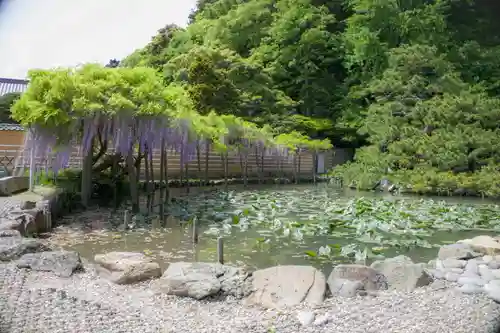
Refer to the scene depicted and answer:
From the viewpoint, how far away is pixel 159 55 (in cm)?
1606

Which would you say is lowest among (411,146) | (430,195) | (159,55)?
(430,195)

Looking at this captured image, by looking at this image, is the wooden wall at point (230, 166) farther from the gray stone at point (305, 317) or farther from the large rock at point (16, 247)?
the gray stone at point (305, 317)

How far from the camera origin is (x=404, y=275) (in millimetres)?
3133

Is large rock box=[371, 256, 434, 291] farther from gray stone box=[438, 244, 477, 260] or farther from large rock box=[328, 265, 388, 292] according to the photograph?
gray stone box=[438, 244, 477, 260]

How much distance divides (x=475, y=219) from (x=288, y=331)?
4879mm

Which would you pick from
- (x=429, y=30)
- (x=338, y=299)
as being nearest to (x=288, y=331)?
(x=338, y=299)

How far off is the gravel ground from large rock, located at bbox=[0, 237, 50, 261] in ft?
1.25

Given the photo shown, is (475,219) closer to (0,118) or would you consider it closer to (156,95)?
(156,95)

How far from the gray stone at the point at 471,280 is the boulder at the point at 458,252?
64 cm

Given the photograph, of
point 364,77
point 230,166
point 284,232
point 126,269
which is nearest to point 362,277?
point 126,269

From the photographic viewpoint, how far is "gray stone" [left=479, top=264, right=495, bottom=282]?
3.10 metres

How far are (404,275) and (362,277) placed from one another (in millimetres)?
301

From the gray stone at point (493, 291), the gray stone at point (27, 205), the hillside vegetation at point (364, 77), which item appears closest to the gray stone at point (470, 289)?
the gray stone at point (493, 291)

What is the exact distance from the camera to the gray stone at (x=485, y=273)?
122 inches
